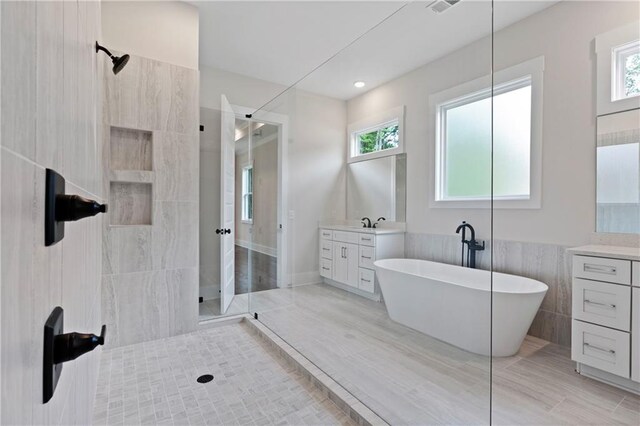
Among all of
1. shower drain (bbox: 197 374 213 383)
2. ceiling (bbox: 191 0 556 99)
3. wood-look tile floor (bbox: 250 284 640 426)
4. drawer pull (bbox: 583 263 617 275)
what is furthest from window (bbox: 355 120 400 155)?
shower drain (bbox: 197 374 213 383)

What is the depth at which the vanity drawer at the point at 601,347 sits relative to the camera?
1945 millimetres

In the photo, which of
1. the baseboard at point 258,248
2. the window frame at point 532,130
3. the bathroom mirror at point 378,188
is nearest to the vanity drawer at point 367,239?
the bathroom mirror at point 378,188

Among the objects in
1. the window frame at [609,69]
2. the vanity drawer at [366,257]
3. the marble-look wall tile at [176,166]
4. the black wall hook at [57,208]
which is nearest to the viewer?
the black wall hook at [57,208]

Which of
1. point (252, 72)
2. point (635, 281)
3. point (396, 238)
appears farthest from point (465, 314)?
point (252, 72)

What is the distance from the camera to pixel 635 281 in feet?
6.26

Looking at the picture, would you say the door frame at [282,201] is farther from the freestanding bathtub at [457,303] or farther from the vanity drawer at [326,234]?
the freestanding bathtub at [457,303]

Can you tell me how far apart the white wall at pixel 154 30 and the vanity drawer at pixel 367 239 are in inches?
86.9

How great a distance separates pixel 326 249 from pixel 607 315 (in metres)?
2.04

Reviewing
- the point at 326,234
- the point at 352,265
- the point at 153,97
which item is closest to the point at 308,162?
the point at 326,234

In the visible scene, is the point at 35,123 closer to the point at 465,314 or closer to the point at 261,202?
the point at 465,314

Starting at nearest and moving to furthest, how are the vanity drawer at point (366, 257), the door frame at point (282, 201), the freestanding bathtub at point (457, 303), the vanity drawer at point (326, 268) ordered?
the freestanding bathtub at point (457, 303) → the vanity drawer at point (366, 257) → the vanity drawer at point (326, 268) → the door frame at point (282, 201)

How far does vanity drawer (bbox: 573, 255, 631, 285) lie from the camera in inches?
76.7

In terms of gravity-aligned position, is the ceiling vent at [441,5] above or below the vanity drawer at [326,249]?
above

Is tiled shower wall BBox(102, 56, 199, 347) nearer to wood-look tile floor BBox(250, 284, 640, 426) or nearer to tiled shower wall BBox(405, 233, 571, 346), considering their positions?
wood-look tile floor BBox(250, 284, 640, 426)
